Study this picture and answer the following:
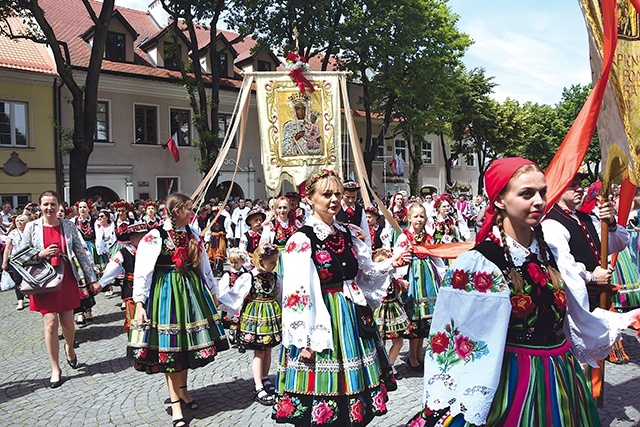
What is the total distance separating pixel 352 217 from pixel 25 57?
22064 millimetres

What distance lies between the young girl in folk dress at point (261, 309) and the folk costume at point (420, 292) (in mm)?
1453

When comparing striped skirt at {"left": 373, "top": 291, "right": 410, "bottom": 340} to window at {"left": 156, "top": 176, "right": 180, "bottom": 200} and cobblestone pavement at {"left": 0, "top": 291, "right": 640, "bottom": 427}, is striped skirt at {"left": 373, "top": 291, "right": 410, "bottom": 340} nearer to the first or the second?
cobblestone pavement at {"left": 0, "top": 291, "right": 640, "bottom": 427}

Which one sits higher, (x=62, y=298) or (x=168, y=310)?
(x=168, y=310)

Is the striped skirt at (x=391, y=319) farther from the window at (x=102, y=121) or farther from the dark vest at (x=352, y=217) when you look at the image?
the window at (x=102, y=121)

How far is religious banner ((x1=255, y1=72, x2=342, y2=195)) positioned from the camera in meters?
8.39

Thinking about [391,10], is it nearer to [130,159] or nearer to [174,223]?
[130,159]

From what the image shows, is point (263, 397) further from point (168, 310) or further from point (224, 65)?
point (224, 65)

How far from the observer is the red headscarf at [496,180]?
2.66 metres

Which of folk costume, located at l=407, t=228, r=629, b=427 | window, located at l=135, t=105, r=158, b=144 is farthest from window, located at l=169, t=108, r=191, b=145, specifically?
folk costume, located at l=407, t=228, r=629, b=427

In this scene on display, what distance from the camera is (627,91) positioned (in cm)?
357

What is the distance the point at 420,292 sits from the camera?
646cm

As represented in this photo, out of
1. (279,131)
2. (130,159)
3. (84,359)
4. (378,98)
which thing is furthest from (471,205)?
(84,359)

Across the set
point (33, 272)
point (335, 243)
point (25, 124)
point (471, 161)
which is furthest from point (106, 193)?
point (471, 161)

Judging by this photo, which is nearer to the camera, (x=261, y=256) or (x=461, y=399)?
(x=461, y=399)
